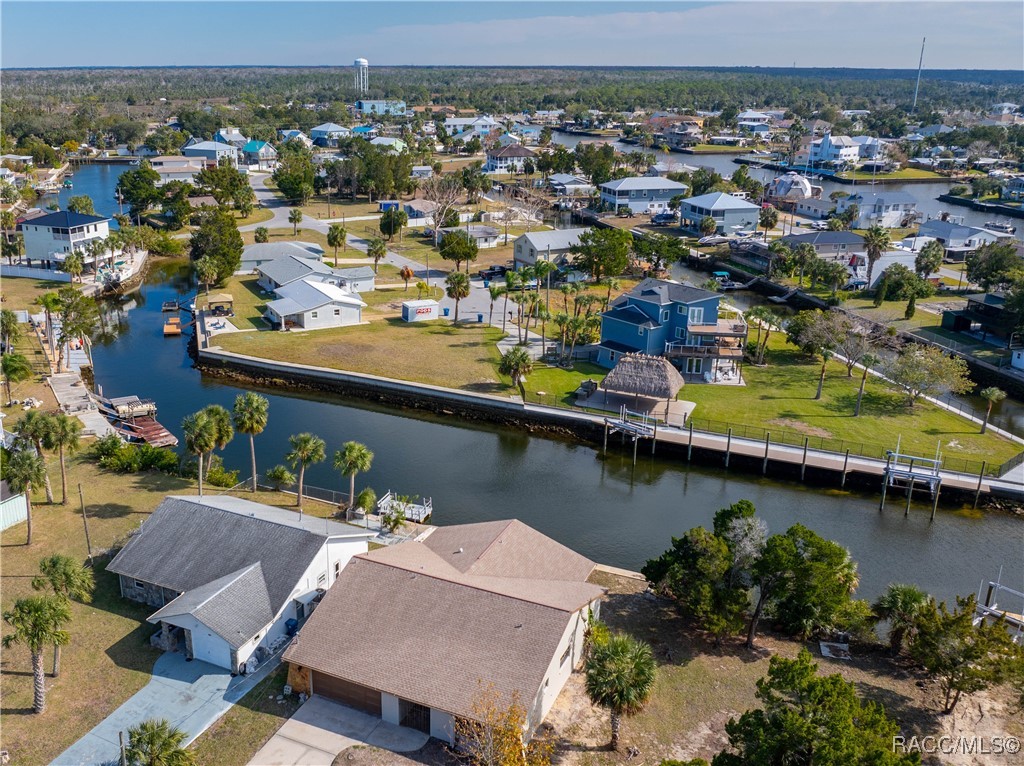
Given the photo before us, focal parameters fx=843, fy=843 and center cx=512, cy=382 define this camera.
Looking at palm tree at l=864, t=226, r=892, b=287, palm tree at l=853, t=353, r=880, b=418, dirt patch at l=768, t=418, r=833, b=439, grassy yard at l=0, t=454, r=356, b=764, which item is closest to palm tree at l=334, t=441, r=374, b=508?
grassy yard at l=0, t=454, r=356, b=764

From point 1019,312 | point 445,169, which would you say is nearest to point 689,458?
point 1019,312

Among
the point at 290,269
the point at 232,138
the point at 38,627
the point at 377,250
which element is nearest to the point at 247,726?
the point at 38,627

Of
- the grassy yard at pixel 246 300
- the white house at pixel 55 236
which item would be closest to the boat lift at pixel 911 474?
the grassy yard at pixel 246 300

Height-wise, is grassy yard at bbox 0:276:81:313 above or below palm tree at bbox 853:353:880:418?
below

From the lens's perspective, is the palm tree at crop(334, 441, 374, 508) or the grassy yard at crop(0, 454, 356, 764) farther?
the palm tree at crop(334, 441, 374, 508)

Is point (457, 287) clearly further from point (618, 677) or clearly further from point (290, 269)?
point (618, 677)

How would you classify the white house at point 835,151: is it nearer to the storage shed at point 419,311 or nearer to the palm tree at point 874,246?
the palm tree at point 874,246

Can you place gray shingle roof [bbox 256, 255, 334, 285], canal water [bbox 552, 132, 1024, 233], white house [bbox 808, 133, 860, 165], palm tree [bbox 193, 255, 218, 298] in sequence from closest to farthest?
gray shingle roof [bbox 256, 255, 334, 285] → palm tree [bbox 193, 255, 218, 298] → canal water [bbox 552, 132, 1024, 233] → white house [bbox 808, 133, 860, 165]

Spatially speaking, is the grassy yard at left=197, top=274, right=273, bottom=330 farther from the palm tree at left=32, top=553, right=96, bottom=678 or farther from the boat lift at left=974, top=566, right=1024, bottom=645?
the boat lift at left=974, top=566, right=1024, bottom=645
